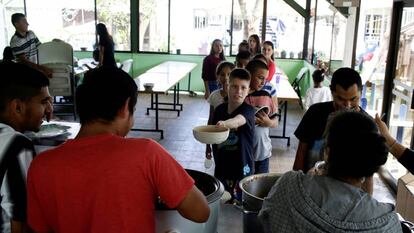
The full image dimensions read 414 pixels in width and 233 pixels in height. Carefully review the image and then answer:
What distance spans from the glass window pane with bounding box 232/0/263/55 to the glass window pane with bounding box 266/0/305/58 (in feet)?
0.62

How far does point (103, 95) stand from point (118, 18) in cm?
753

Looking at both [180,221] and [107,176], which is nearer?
[107,176]

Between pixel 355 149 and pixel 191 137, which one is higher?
pixel 355 149

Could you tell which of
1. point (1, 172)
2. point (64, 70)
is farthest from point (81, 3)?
point (1, 172)

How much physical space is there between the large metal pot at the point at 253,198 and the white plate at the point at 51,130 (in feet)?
3.21

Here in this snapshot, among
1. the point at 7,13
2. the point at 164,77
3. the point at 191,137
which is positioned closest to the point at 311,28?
the point at 164,77

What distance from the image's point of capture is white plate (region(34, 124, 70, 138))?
6.09 feet

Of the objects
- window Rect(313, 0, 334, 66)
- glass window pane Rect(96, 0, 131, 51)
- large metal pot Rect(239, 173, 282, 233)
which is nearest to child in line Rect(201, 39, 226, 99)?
window Rect(313, 0, 334, 66)

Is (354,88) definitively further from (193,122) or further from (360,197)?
(193,122)

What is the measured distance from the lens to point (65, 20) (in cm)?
830

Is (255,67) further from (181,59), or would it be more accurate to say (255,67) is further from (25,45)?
(181,59)

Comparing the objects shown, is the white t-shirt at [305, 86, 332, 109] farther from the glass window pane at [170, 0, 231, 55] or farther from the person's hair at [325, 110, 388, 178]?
the glass window pane at [170, 0, 231, 55]

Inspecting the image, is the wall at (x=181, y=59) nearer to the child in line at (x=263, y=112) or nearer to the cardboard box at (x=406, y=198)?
the cardboard box at (x=406, y=198)

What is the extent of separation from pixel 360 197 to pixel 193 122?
16.2ft
